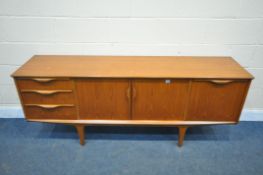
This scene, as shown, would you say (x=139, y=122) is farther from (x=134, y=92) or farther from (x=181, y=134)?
(x=181, y=134)

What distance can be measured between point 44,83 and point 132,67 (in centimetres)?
64

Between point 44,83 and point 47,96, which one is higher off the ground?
point 44,83

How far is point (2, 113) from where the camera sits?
6.60ft

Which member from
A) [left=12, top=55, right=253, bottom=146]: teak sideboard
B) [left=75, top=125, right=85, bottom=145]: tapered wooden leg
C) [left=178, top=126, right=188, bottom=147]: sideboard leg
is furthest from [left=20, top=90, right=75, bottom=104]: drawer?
[left=178, top=126, right=188, bottom=147]: sideboard leg

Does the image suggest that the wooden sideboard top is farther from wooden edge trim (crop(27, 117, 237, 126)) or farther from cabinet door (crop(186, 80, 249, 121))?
wooden edge trim (crop(27, 117, 237, 126))

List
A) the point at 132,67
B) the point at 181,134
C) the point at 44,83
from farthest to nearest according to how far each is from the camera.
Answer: the point at 181,134 < the point at 132,67 < the point at 44,83

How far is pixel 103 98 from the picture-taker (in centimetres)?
140

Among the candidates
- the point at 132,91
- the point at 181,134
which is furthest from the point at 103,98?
the point at 181,134

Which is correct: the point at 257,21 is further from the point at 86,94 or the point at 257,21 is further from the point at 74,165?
the point at 74,165

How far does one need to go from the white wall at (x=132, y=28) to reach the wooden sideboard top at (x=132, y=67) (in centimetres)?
10

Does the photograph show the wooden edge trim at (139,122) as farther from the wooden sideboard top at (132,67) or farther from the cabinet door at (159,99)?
the wooden sideboard top at (132,67)

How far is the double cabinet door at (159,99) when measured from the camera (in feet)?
4.34

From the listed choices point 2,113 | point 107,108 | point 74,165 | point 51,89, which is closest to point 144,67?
point 107,108

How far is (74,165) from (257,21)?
75.2 inches
